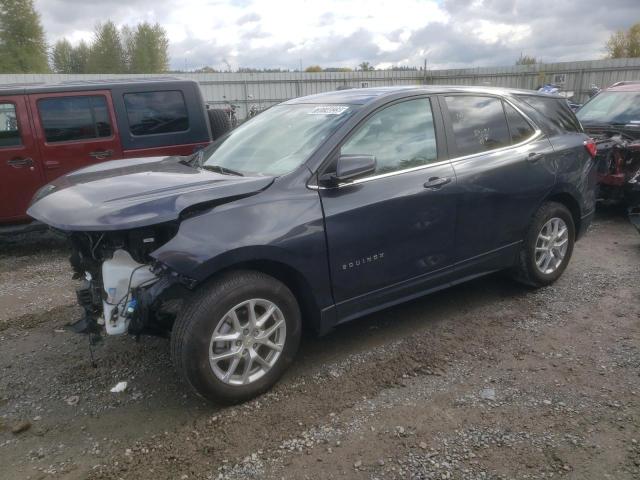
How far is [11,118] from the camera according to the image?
593cm

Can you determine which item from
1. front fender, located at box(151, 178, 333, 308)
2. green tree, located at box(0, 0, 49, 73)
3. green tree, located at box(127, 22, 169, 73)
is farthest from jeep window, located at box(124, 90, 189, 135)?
green tree, located at box(127, 22, 169, 73)

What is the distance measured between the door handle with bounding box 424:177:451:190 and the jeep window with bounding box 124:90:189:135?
433 centimetres

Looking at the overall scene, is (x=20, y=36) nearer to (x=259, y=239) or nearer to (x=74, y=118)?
(x=74, y=118)

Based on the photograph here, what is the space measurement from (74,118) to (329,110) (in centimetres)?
412

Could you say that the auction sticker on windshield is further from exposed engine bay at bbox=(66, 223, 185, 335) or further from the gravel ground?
the gravel ground

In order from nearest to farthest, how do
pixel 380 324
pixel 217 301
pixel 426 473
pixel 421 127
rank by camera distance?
pixel 426 473
pixel 217 301
pixel 421 127
pixel 380 324

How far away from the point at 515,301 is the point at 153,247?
316 centimetres

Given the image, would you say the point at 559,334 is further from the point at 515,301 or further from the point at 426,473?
the point at 426,473

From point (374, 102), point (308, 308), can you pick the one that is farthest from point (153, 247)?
point (374, 102)

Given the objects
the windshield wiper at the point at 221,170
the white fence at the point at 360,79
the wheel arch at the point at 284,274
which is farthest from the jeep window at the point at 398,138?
the white fence at the point at 360,79

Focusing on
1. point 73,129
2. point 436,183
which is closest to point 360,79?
point 73,129

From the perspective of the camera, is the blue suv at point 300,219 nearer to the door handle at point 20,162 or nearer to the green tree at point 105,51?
the door handle at point 20,162

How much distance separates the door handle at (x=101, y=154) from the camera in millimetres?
6336

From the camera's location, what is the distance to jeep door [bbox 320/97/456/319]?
3207mm
